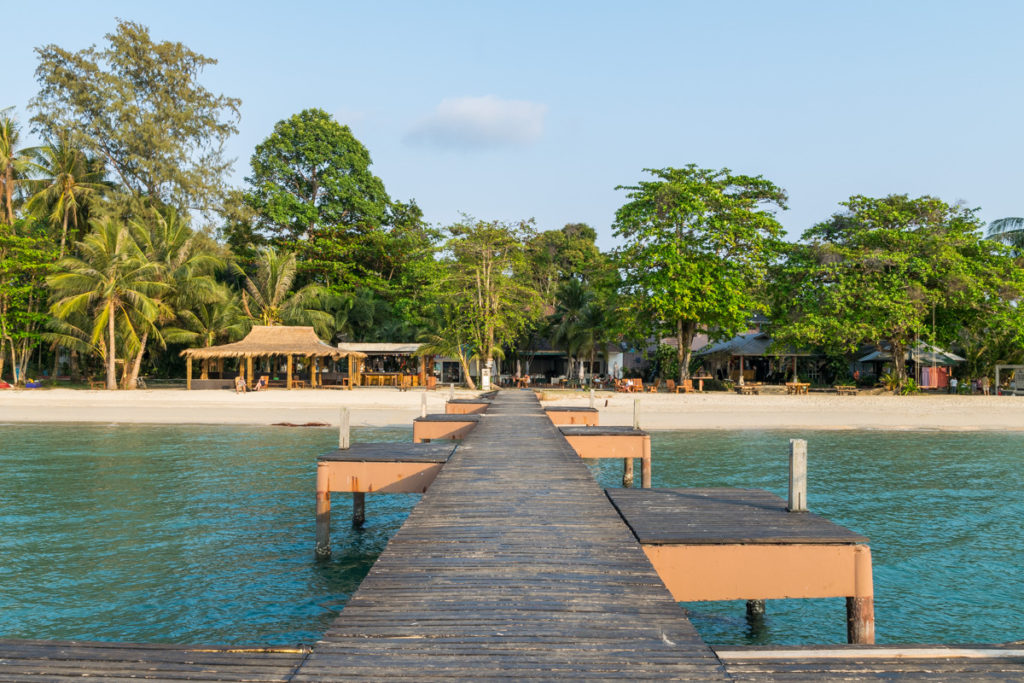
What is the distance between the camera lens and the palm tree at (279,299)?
1459 inches

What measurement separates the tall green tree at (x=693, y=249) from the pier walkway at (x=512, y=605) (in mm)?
27098

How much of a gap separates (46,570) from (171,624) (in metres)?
2.38

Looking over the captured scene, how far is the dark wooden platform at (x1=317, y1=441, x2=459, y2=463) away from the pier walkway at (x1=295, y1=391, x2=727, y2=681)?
1.74 meters

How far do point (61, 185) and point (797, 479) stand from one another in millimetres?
40969

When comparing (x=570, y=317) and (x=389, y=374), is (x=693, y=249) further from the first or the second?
(x=389, y=374)

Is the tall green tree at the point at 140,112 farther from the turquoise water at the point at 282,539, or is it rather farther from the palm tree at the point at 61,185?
the turquoise water at the point at 282,539

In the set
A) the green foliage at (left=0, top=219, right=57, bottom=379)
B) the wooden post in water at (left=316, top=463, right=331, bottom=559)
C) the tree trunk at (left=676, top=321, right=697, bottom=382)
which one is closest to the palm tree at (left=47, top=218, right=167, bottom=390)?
the green foliage at (left=0, top=219, right=57, bottom=379)

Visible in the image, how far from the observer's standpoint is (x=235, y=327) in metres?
35.7

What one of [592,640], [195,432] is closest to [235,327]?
[195,432]

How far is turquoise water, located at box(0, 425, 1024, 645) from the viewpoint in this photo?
221 inches

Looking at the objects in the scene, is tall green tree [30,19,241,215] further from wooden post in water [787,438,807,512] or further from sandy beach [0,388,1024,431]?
wooden post in water [787,438,807,512]

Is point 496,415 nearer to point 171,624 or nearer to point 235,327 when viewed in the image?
point 171,624

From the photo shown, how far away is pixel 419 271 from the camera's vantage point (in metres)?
38.5

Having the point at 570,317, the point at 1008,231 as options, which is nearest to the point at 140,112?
the point at 570,317
